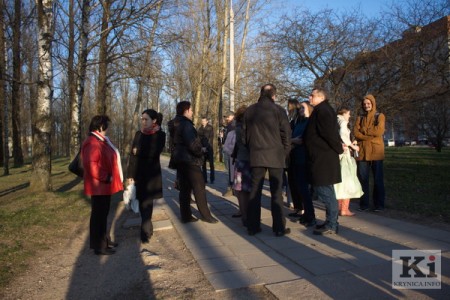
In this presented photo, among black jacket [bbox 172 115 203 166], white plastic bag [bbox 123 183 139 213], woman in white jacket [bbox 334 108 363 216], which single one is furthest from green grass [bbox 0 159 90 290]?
woman in white jacket [bbox 334 108 363 216]

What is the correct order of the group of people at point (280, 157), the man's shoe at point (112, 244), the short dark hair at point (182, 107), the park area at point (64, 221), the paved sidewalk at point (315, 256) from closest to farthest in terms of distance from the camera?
1. the paved sidewalk at point (315, 256)
2. the park area at point (64, 221)
3. the group of people at point (280, 157)
4. the man's shoe at point (112, 244)
5. the short dark hair at point (182, 107)

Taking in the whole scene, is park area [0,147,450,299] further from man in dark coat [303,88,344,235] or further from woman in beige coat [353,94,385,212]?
man in dark coat [303,88,344,235]

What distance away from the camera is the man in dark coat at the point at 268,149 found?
4.96m

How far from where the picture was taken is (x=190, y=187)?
6.02 meters

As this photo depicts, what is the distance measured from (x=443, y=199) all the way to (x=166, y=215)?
5.55 m

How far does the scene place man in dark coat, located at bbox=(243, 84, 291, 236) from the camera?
4961mm

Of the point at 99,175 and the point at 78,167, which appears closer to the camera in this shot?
the point at 99,175

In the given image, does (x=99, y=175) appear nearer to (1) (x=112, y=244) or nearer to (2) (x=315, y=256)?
(1) (x=112, y=244)

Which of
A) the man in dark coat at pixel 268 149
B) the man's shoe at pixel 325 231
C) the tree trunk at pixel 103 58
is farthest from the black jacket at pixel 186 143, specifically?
the tree trunk at pixel 103 58

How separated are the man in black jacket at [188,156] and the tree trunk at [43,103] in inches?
214

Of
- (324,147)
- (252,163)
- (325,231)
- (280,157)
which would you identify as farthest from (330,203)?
(252,163)

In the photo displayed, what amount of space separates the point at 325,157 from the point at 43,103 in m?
7.82

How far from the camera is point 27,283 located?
157 inches

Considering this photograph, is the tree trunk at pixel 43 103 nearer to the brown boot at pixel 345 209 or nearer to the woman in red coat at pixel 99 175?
the woman in red coat at pixel 99 175
